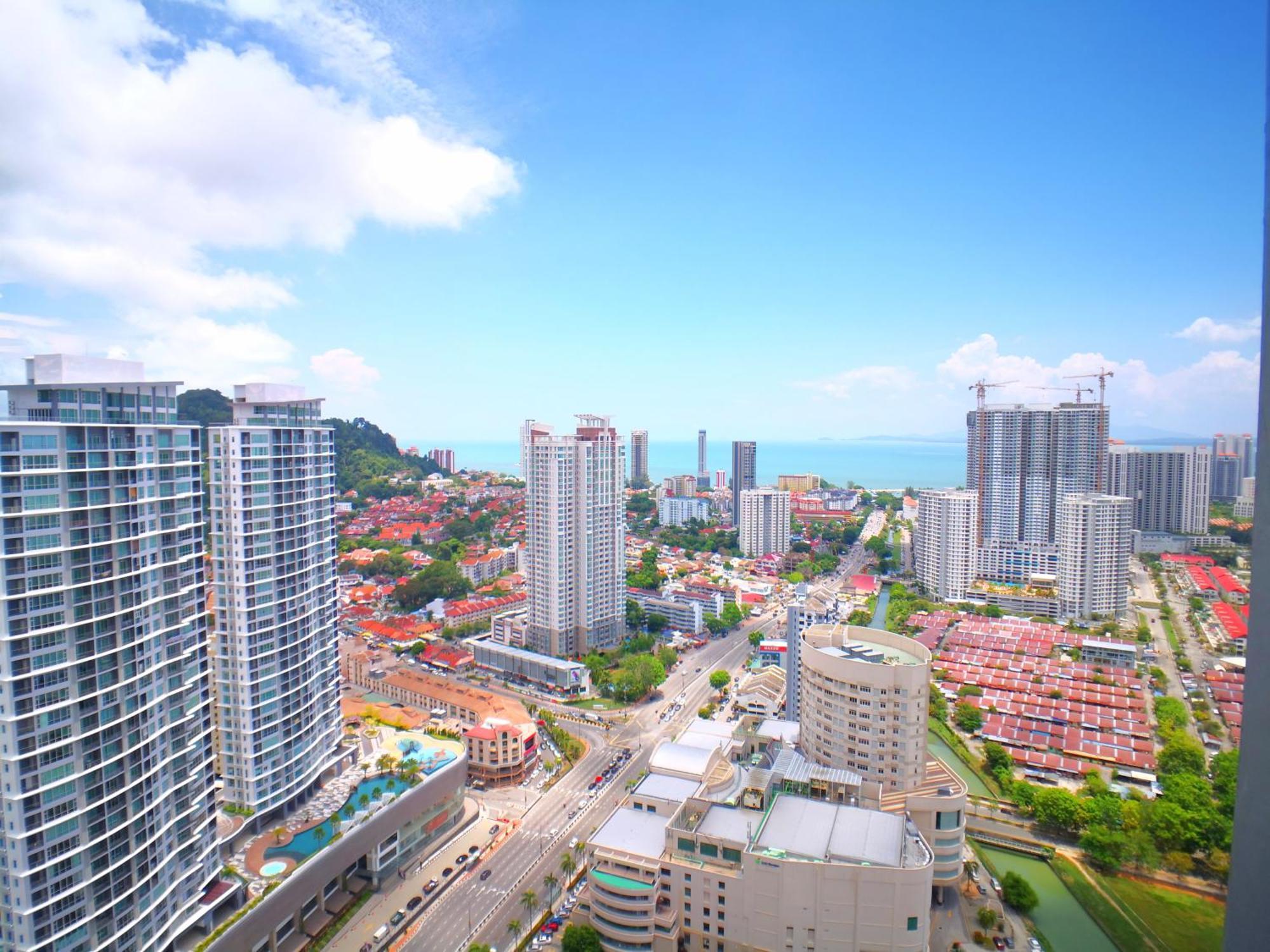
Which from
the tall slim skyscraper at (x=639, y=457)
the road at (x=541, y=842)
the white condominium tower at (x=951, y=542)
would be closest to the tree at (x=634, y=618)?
the road at (x=541, y=842)

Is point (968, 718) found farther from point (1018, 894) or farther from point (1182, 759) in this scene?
point (1018, 894)

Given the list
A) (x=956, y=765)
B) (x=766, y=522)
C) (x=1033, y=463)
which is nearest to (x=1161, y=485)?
(x=1033, y=463)

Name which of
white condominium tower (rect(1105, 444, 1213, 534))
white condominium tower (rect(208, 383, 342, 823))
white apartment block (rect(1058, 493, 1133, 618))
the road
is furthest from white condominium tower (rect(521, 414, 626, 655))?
white condominium tower (rect(1105, 444, 1213, 534))

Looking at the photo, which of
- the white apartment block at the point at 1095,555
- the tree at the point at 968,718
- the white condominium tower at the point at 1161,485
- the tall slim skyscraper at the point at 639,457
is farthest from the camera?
the tall slim skyscraper at the point at 639,457

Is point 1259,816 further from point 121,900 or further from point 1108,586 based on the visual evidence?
point 1108,586

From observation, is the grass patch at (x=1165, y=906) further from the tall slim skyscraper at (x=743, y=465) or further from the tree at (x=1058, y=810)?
the tall slim skyscraper at (x=743, y=465)

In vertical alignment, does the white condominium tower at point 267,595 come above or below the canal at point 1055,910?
above

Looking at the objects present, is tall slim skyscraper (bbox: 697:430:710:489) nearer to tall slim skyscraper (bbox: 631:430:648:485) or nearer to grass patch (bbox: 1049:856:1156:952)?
tall slim skyscraper (bbox: 631:430:648:485)
